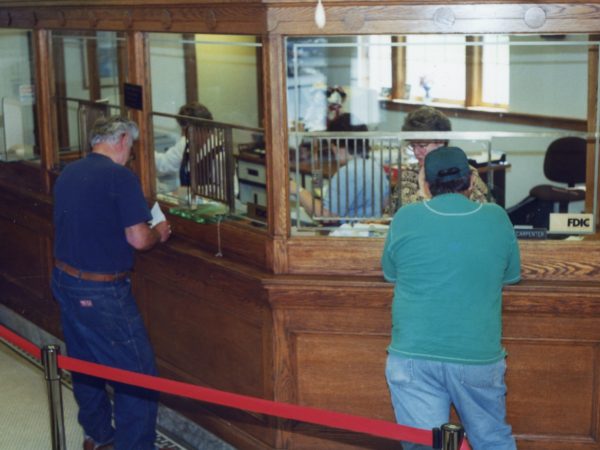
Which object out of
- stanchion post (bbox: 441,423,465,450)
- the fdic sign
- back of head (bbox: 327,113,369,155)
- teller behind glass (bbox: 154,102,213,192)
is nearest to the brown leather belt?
teller behind glass (bbox: 154,102,213,192)

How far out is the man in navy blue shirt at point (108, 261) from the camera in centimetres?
403

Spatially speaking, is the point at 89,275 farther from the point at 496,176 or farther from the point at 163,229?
the point at 496,176

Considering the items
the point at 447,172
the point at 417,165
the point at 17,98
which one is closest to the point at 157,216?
the point at 417,165

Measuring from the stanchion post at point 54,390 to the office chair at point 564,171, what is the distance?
1993 millimetres

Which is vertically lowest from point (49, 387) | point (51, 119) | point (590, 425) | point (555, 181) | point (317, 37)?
point (590, 425)

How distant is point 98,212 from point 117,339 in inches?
20.5

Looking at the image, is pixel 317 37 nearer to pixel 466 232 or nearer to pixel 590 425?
pixel 466 232

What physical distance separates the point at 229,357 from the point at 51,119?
189 cm

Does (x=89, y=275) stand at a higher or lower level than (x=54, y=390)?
higher

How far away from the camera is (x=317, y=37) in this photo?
12.9 feet

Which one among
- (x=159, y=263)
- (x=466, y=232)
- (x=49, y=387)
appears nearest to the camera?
(x=466, y=232)

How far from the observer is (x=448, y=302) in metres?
3.09

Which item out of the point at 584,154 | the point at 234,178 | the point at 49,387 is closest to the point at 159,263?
the point at 234,178

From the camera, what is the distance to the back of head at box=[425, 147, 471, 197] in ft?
10.4
